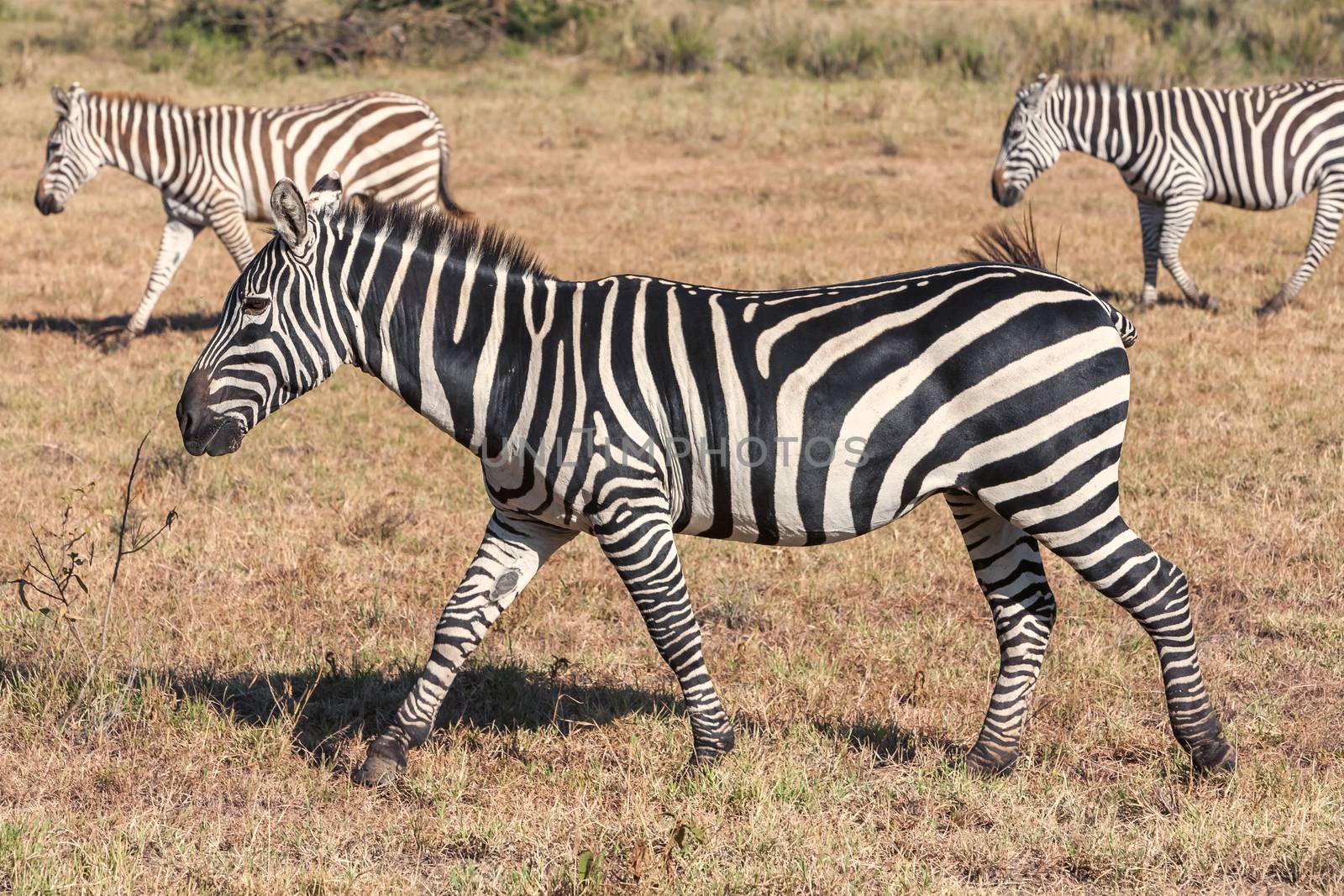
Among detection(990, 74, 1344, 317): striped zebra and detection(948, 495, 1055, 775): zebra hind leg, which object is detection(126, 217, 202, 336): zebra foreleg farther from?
detection(948, 495, 1055, 775): zebra hind leg

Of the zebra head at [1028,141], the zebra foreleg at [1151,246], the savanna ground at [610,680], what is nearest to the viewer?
the savanna ground at [610,680]

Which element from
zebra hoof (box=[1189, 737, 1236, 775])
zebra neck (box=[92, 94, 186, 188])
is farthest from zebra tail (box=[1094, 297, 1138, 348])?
zebra neck (box=[92, 94, 186, 188])

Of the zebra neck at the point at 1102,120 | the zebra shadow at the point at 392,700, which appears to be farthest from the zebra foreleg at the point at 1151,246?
the zebra shadow at the point at 392,700

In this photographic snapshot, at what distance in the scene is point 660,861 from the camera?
3861 millimetres

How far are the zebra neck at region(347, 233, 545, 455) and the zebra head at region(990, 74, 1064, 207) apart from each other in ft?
26.5

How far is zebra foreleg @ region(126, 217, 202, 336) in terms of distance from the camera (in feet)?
35.6

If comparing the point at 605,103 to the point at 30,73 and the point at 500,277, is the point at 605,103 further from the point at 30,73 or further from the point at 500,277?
the point at 500,277

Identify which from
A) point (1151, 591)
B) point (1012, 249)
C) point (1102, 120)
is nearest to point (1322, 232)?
point (1102, 120)

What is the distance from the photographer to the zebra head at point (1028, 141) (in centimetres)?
1155

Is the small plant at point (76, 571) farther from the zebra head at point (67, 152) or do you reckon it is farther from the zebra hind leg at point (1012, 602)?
the zebra head at point (67, 152)

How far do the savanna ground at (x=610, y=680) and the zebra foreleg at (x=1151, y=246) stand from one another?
60 cm

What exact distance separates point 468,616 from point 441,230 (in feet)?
4.16

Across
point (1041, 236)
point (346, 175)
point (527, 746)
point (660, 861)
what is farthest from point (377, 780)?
point (1041, 236)

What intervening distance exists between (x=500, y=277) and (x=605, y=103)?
16573 millimetres
